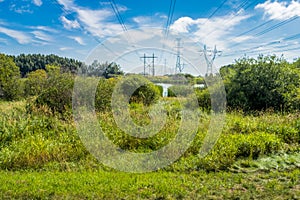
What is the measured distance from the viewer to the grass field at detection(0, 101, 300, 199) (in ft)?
11.6

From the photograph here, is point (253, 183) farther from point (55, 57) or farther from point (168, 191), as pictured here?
point (55, 57)

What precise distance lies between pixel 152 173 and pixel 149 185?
1.99 ft

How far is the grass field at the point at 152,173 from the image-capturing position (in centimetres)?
352

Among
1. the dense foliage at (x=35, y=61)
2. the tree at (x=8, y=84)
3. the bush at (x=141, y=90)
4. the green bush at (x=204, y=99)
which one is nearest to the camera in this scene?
the bush at (x=141, y=90)

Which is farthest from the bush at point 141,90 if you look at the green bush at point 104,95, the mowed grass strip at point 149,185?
the mowed grass strip at point 149,185

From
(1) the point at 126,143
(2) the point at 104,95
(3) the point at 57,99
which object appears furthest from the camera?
(2) the point at 104,95

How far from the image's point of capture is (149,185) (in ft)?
12.4

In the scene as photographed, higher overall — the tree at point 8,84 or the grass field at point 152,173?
the tree at point 8,84

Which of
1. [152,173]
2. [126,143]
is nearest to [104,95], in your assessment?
[126,143]

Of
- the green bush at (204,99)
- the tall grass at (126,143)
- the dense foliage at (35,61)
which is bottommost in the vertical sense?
the tall grass at (126,143)

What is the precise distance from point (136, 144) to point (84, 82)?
15.1ft

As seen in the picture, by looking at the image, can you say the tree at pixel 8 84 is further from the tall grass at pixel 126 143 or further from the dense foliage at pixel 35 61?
the tall grass at pixel 126 143

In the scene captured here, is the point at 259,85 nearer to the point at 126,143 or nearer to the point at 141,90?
the point at 141,90

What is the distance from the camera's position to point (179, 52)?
5.64 metres
